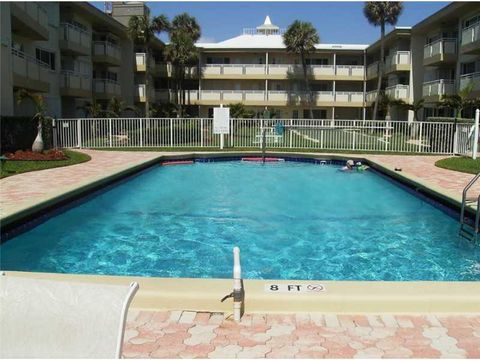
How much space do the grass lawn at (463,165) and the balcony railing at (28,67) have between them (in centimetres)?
1684

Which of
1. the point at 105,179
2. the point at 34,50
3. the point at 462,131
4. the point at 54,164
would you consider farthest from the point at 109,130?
the point at 462,131

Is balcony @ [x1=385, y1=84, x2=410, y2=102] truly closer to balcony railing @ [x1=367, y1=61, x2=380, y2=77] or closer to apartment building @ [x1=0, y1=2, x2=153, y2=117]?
balcony railing @ [x1=367, y1=61, x2=380, y2=77]

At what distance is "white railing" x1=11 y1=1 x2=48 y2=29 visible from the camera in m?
20.7

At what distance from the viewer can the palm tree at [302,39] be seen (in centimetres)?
4128

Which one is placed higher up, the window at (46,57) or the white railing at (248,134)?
the window at (46,57)

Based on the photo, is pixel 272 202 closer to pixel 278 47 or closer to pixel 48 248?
pixel 48 248

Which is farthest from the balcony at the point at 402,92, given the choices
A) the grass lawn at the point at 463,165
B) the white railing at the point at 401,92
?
the grass lawn at the point at 463,165

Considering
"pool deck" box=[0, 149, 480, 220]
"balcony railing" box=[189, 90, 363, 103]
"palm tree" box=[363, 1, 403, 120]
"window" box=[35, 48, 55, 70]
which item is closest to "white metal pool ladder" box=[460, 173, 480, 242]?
"pool deck" box=[0, 149, 480, 220]

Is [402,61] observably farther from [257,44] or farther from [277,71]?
[257,44]

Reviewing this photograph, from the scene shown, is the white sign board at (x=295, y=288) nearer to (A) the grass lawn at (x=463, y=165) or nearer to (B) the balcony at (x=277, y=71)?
(A) the grass lawn at (x=463, y=165)

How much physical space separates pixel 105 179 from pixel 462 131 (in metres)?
14.5

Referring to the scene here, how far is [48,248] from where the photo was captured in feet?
26.3

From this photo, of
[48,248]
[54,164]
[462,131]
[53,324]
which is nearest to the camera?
[53,324]

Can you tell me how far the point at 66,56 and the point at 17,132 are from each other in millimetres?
13171
